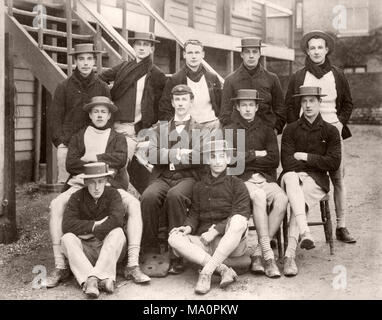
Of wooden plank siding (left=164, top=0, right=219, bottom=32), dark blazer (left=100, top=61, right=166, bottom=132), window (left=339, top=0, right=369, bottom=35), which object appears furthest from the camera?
window (left=339, top=0, right=369, bottom=35)

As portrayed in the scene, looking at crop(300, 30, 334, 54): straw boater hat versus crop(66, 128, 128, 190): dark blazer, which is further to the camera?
crop(300, 30, 334, 54): straw boater hat

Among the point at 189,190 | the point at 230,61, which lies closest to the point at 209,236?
the point at 189,190

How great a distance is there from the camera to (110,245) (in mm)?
4492

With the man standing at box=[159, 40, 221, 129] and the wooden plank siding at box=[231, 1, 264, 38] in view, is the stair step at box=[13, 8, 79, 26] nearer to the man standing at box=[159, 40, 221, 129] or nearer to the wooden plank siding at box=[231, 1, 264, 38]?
the man standing at box=[159, 40, 221, 129]

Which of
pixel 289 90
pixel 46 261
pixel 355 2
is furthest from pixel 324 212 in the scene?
pixel 355 2

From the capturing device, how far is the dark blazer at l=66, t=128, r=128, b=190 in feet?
16.4

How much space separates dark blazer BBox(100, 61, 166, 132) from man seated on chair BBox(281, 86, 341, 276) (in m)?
1.31

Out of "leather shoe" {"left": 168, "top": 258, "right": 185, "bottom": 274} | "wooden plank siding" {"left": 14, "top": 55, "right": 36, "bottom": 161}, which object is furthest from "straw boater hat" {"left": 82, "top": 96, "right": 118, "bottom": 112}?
"wooden plank siding" {"left": 14, "top": 55, "right": 36, "bottom": 161}

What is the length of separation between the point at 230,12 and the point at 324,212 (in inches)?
339

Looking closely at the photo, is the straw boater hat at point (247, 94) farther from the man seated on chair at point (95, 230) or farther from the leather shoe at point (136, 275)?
the leather shoe at point (136, 275)

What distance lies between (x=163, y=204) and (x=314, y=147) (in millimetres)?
1453

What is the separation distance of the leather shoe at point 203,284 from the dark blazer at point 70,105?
6.13 ft

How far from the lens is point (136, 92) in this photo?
5.65 metres
